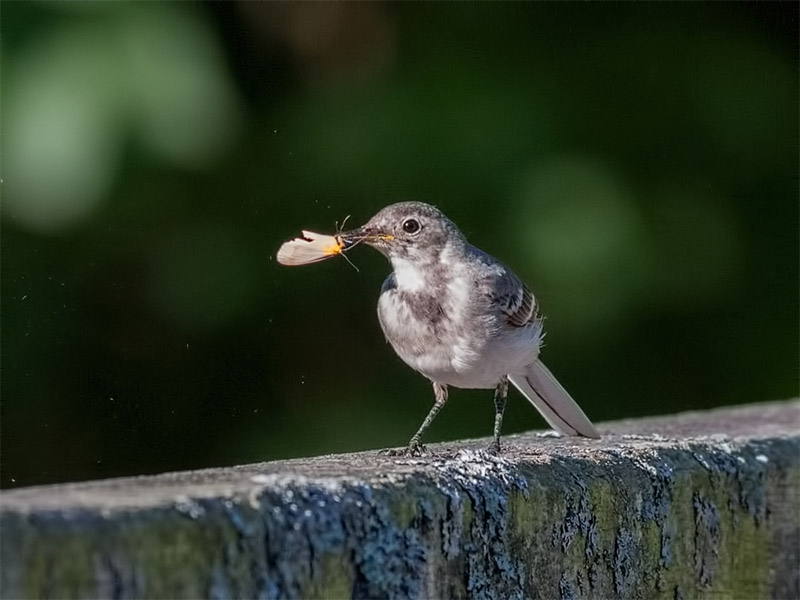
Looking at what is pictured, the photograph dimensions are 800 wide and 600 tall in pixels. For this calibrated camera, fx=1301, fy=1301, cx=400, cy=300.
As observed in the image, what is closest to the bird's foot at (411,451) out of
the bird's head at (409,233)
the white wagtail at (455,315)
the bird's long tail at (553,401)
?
the white wagtail at (455,315)

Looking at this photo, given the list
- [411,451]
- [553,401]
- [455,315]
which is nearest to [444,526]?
[411,451]

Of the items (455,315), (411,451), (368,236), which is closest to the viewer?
(411,451)

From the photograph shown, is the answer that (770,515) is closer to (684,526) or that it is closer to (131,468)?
(684,526)

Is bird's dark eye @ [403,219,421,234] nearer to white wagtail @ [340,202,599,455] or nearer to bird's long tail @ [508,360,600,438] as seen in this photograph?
white wagtail @ [340,202,599,455]

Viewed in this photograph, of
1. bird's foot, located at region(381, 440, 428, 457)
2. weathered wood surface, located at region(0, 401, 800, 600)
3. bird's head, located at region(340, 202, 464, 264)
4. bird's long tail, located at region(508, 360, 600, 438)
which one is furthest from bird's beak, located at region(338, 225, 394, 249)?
bird's foot, located at region(381, 440, 428, 457)

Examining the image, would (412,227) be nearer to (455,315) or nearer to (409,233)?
(409,233)

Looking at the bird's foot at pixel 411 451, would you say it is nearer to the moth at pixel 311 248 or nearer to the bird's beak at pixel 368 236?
the moth at pixel 311 248
